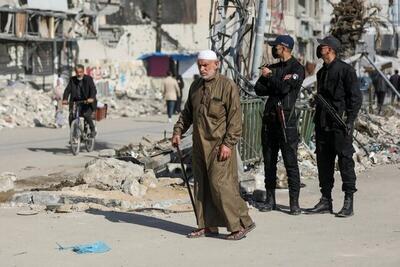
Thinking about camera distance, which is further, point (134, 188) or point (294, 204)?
point (134, 188)

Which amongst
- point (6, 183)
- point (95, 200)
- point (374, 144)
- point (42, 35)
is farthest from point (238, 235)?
point (42, 35)

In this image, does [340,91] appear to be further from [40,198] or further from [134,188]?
[40,198]

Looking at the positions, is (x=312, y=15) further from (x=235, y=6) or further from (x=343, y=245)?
(x=343, y=245)

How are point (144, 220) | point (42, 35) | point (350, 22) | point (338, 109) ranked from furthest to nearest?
point (42, 35)
point (350, 22)
point (338, 109)
point (144, 220)

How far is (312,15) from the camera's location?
5059 centimetres

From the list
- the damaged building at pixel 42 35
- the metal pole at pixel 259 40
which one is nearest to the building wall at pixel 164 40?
the damaged building at pixel 42 35

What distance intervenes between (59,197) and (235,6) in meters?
4.40

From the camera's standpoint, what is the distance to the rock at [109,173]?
9992 mm

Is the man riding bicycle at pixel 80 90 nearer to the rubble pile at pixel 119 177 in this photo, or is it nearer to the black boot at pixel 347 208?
the rubble pile at pixel 119 177

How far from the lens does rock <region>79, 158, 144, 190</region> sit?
9.99m

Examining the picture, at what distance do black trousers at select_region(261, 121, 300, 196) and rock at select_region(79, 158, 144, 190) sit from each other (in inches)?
89.0

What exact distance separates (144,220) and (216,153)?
1533mm

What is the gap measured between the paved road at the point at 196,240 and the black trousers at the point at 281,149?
44cm

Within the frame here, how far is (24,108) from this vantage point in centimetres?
2670
